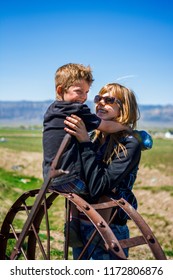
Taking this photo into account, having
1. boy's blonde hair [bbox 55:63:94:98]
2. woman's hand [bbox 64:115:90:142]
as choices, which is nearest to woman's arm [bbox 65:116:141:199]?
woman's hand [bbox 64:115:90:142]

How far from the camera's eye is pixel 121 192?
10.4 feet

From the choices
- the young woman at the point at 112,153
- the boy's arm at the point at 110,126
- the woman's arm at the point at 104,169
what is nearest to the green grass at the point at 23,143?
the young woman at the point at 112,153

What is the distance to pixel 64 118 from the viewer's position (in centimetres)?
303

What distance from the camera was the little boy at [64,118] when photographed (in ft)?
9.78

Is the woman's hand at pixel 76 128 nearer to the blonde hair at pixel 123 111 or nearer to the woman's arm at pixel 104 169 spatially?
the woman's arm at pixel 104 169

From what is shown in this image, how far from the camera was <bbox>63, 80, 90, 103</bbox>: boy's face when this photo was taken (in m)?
3.06

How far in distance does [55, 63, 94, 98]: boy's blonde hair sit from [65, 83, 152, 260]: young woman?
0.23 m

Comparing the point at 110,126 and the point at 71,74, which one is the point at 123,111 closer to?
the point at 110,126

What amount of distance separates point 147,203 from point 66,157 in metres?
13.1

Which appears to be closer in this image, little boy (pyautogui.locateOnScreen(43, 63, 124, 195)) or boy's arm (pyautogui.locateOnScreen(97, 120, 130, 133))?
little boy (pyautogui.locateOnScreen(43, 63, 124, 195))

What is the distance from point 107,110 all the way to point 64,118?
38 cm

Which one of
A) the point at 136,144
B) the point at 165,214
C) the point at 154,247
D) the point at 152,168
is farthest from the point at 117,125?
the point at 152,168

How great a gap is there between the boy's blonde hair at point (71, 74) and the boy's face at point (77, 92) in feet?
0.08

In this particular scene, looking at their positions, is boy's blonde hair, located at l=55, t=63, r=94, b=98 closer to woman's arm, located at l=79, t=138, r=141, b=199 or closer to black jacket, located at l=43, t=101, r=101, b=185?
black jacket, located at l=43, t=101, r=101, b=185
